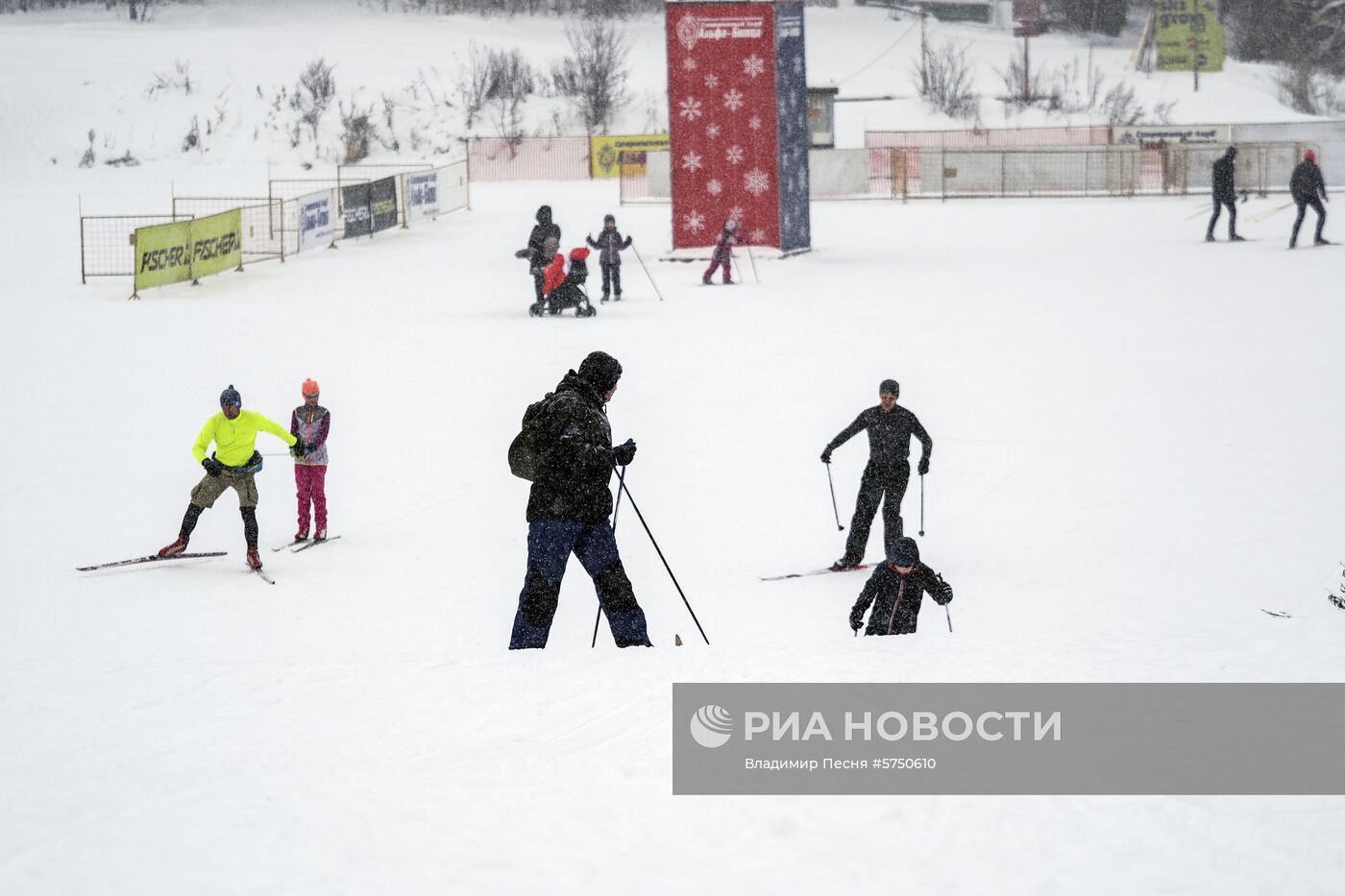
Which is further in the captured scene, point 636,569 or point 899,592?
point 636,569

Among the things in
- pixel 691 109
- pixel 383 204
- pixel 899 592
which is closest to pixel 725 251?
pixel 691 109

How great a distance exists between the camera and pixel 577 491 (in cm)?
715

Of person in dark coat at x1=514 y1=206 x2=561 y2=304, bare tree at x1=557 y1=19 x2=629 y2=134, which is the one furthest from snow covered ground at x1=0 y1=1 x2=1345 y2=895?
bare tree at x1=557 y1=19 x2=629 y2=134

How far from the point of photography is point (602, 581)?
7.40m

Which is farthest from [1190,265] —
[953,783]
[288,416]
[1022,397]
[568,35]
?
[568,35]

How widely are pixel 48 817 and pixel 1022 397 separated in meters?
11.3

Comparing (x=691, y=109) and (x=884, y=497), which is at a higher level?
(x=691, y=109)

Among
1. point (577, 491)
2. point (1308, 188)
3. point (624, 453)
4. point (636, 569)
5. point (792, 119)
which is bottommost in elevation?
point (636, 569)

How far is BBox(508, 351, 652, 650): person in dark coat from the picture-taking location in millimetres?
7094

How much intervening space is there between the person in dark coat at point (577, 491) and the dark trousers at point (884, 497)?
3305 mm

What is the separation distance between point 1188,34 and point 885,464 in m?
56.6

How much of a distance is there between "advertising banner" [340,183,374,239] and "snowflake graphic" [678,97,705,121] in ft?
25.5

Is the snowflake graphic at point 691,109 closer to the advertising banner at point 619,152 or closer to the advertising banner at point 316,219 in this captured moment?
the advertising banner at point 316,219

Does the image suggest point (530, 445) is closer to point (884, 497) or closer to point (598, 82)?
point (884, 497)
